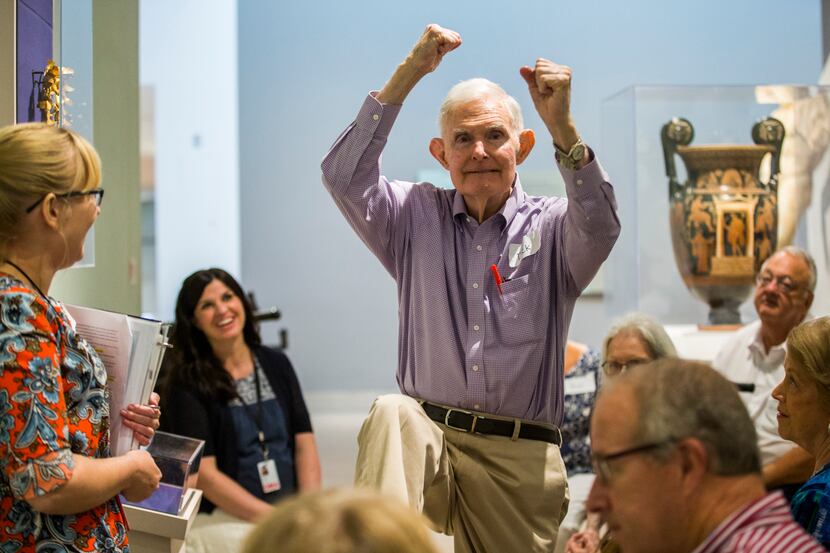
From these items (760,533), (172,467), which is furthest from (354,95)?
(760,533)

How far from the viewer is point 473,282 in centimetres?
282

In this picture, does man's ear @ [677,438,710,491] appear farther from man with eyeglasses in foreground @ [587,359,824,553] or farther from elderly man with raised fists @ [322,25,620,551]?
elderly man with raised fists @ [322,25,620,551]

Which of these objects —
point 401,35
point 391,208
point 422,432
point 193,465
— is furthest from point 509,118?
point 401,35

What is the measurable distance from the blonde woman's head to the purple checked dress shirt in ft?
3.25

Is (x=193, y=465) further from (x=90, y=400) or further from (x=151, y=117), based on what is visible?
(x=151, y=117)

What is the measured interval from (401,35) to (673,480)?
739 cm

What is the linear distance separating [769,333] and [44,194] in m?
3.40

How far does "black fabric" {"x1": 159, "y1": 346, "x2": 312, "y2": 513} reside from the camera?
157 inches

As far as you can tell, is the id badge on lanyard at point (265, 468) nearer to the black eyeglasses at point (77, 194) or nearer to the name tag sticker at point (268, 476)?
the name tag sticker at point (268, 476)

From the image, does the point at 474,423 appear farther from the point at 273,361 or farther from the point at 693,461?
the point at 273,361

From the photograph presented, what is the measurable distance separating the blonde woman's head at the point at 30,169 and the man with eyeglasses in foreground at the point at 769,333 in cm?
319

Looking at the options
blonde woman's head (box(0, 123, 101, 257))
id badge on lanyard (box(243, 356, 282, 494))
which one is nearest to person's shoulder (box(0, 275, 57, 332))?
blonde woman's head (box(0, 123, 101, 257))

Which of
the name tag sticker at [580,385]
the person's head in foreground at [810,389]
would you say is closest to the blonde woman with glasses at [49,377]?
the person's head in foreground at [810,389]

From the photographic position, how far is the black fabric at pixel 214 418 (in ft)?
13.1
